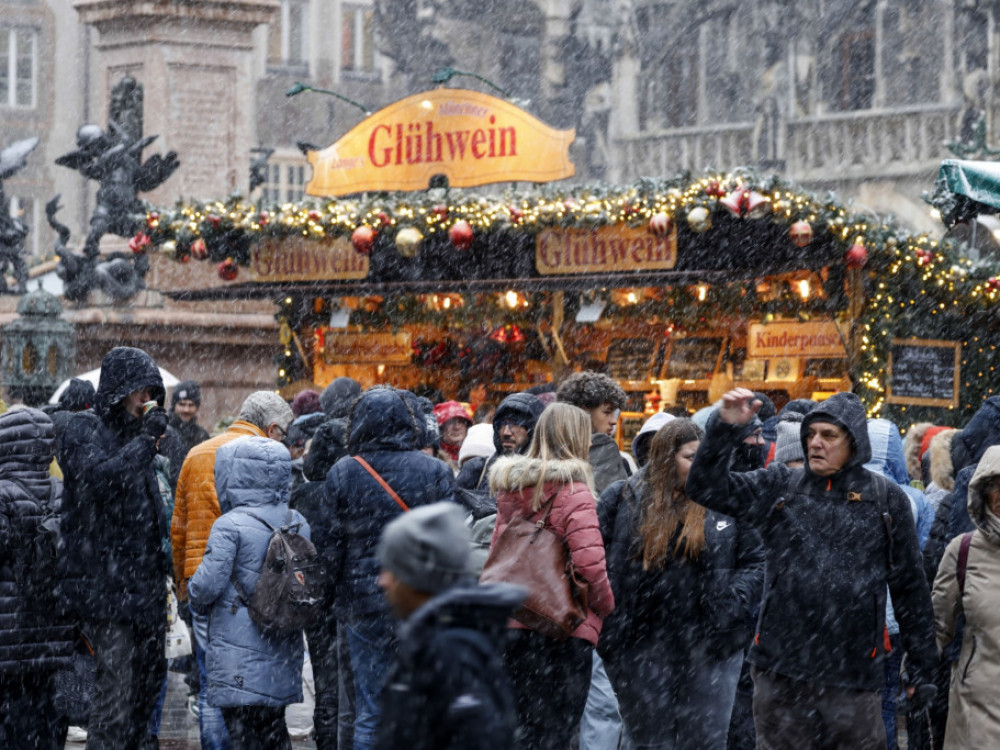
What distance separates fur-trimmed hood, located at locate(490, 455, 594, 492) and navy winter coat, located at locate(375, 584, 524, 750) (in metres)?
2.50

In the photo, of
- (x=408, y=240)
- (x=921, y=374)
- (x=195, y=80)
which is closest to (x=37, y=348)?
(x=408, y=240)

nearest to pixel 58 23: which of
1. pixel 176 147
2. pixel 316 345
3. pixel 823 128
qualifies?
pixel 823 128

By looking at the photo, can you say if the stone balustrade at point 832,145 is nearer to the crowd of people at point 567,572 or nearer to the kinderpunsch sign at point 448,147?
the kinderpunsch sign at point 448,147

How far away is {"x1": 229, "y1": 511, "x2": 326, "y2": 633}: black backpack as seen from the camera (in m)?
6.81

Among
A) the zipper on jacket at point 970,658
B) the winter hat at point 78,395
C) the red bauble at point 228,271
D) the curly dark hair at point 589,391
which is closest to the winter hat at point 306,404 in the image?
the winter hat at point 78,395

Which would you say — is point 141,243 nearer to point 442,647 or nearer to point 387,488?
point 387,488

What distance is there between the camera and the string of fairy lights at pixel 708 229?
43.3ft

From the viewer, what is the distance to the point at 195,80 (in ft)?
65.1

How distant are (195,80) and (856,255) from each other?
9457 millimetres

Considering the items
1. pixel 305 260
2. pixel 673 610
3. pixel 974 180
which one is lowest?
pixel 673 610

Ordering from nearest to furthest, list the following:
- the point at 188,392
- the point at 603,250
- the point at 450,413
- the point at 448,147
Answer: the point at 450,413 → the point at 188,392 → the point at 603,250 → the point at 448,147

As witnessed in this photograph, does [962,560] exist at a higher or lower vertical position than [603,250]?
lower

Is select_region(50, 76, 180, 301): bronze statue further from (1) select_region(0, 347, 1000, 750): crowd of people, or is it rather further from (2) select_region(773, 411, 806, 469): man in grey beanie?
(2) select_region(773, 411, 806, 469): man in grey beanie

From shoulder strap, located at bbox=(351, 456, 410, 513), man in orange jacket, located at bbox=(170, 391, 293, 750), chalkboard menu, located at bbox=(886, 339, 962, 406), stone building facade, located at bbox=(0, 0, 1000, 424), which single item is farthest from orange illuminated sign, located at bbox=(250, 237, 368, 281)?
shoulder strap, located at bbox=(351, 456, 410, 513)
